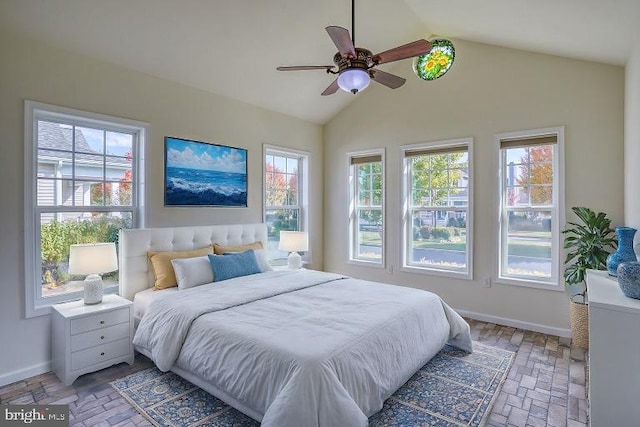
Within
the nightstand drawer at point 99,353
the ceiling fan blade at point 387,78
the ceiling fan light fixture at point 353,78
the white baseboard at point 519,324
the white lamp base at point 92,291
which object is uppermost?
the ceiling fan blade at point 387,78

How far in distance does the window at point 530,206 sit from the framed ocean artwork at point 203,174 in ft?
10.5

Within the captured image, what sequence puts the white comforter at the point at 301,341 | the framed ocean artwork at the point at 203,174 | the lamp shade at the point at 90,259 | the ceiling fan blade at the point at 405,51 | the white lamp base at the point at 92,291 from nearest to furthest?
1. the white comforter at the point at 301,341
2. the ceiling fan blade at the point at 405,51
3. the lamp shade at the point at 90,259
4. the white lamp base at the point at 92,291
5. the framed ocean artwork at the point at 203,174

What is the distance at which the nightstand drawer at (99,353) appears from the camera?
267 cm

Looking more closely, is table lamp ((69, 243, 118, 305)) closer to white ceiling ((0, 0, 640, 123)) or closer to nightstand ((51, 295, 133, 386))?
nightstand ((51, 295, 133, 386))

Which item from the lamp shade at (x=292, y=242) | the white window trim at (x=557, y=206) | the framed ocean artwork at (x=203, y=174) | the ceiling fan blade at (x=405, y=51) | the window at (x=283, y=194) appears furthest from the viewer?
the window at (x=283, y=194)

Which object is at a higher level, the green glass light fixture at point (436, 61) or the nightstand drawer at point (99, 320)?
the green glass light fixture at point (436, 61)

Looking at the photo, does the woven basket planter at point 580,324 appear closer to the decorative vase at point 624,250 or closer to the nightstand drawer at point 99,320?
the decorative vase at point 624,250

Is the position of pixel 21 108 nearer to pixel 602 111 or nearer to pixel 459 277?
pixel 459 277

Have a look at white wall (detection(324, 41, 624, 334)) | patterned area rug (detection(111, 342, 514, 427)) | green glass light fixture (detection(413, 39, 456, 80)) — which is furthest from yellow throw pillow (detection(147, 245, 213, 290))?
green glass light fixture (detection(413, 39, 456, 80))

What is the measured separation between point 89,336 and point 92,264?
57 cm

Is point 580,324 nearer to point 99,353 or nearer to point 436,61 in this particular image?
point 436,61

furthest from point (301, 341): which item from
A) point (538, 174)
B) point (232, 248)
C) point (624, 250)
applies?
point (538, 174)

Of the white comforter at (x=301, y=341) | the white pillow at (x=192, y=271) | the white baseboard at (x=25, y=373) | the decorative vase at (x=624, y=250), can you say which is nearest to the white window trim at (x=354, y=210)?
the white comforter at (x=301, y=341)

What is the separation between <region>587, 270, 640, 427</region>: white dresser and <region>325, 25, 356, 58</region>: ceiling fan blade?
6.99 ft
